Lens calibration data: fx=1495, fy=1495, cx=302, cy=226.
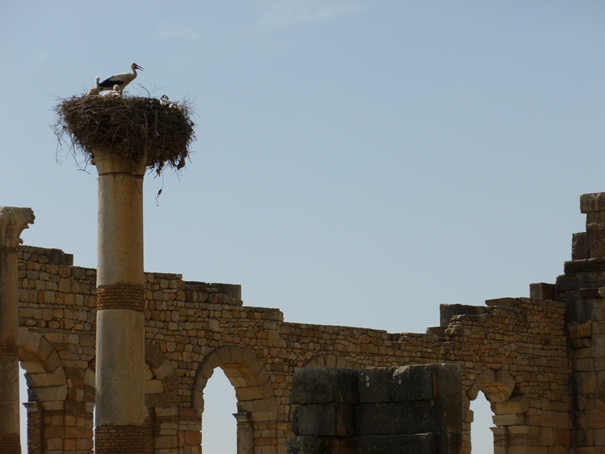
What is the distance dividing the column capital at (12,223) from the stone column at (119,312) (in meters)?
1.57

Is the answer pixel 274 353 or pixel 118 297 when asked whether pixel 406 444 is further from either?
pixel 274 353

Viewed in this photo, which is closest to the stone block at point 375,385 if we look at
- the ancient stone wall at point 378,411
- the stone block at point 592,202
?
the ancient stone wall at point 378,411

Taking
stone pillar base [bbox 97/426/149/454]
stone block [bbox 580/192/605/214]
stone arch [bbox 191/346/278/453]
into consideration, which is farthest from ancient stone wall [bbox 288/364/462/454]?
stone block [bbox 580/192/605/214]

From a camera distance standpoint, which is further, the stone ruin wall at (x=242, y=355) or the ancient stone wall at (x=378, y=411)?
the stone ruin wall at (x=242, y=355)

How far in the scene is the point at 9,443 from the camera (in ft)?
58.9

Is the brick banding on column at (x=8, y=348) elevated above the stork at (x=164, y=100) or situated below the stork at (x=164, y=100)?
below

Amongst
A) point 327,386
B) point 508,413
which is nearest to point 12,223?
point 327,386

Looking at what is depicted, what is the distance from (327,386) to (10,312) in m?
5.03

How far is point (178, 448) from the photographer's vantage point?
21828 millimetres

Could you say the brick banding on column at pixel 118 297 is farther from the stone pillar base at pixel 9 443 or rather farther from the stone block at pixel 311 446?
the stone block at pixel 311 446

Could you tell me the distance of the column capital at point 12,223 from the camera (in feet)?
59.9

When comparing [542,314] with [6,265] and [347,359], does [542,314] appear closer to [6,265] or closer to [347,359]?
[347,359]

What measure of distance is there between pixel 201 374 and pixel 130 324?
558cm

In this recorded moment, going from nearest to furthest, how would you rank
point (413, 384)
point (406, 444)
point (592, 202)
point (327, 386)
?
point (406, 444), point (413, 384), point (327, 386), point (592, 202)
